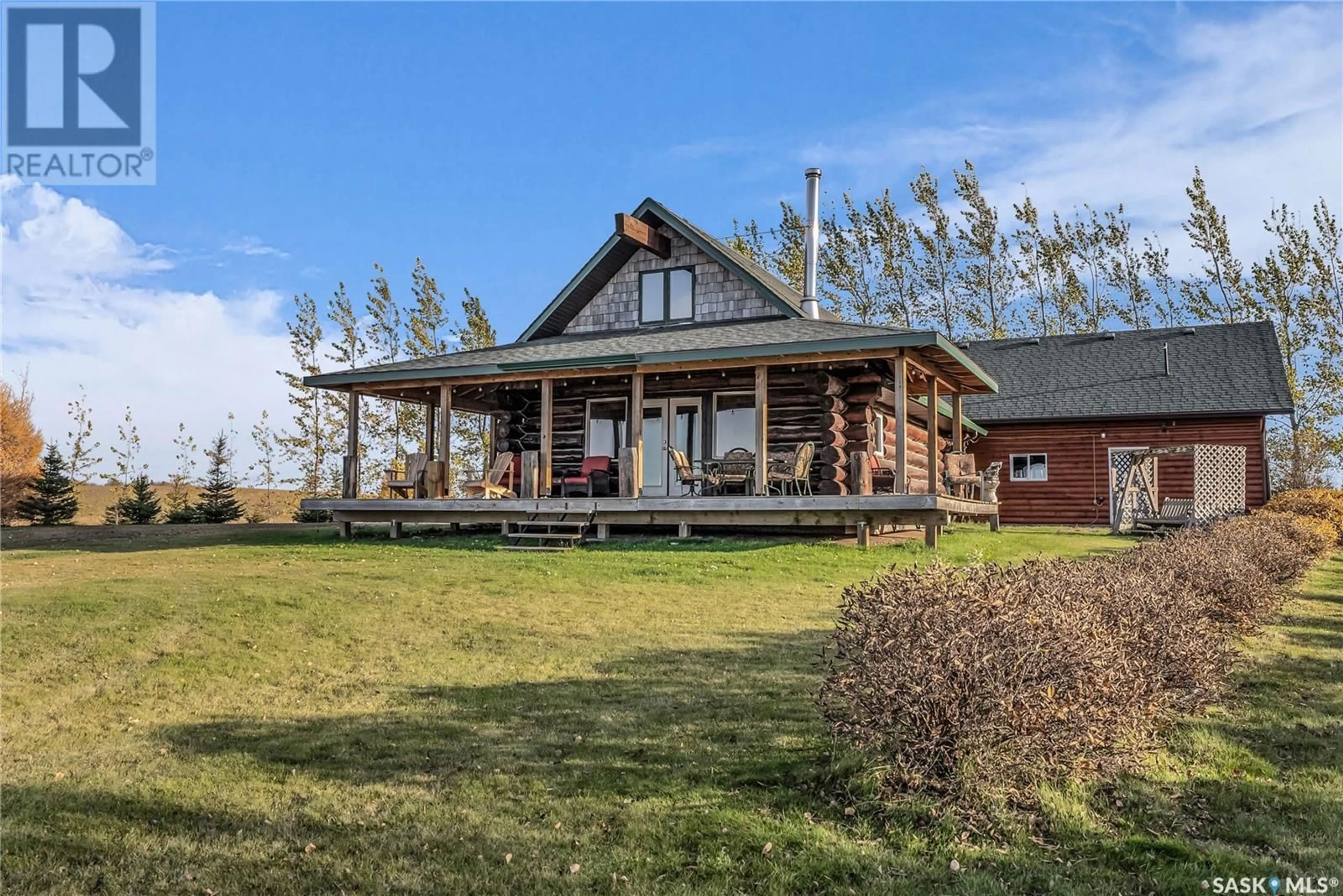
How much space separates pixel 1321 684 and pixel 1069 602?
3.41 m

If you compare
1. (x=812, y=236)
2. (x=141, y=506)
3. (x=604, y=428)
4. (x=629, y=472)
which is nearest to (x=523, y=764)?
(x=629, y=472)

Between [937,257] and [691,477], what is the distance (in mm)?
28234

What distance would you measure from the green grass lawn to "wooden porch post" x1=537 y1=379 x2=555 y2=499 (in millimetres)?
7352

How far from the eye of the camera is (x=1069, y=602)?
5.22 metres

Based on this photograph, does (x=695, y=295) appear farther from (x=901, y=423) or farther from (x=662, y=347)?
(x=901, y=423)

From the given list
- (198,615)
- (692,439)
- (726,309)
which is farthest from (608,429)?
(198,615)

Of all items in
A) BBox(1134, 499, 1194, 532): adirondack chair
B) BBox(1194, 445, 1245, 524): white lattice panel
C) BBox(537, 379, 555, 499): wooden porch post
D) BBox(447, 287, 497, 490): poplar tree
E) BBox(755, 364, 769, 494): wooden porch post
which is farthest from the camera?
BBox(447, 287, 497, 490): poplar tree

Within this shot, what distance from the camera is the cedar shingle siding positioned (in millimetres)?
21469

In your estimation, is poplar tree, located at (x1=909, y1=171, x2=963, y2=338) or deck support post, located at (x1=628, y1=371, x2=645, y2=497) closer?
deck support post, located at (x1=628, y1=371, x2=645, y2=497)

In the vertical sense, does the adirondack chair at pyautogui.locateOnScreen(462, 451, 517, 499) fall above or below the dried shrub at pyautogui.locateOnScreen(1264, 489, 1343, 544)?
above

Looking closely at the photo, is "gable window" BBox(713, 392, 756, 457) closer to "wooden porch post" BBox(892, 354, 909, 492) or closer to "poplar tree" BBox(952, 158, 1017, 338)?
"wooden porch post" BBox(892, 354, 909, 492)

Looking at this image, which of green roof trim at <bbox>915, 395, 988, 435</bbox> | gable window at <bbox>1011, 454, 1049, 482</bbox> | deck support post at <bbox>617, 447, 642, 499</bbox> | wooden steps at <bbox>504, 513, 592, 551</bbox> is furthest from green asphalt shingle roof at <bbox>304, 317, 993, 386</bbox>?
gable window at <bbox>1011, 454, 1049, 482</bbox>

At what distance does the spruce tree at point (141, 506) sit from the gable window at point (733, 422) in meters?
16.8

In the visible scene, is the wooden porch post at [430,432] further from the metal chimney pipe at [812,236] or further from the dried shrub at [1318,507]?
the dried shrub at [1318,507]
